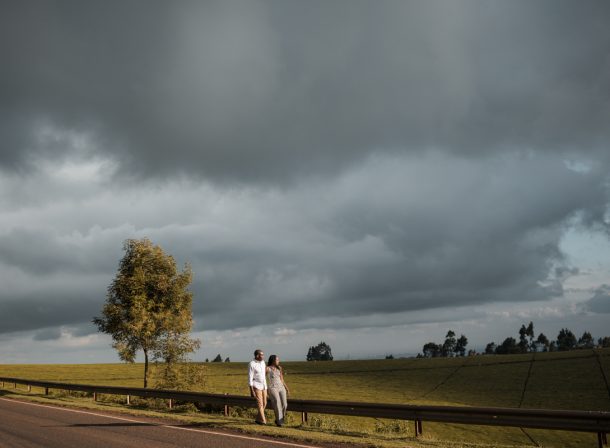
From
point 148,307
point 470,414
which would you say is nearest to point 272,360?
point 470,414

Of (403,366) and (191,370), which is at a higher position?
(191,370)

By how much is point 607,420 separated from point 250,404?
38.3 feet

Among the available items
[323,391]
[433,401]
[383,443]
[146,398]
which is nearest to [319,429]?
[383,443]

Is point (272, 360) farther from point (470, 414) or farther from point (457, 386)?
point (457, 386)

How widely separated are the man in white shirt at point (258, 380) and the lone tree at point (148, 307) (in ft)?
58.6

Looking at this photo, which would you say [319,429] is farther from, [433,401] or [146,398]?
[433,401]

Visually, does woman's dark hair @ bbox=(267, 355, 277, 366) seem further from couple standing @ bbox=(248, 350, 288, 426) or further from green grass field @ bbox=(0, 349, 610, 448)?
green grass field @ bbox=(0, 349, 610, 448)

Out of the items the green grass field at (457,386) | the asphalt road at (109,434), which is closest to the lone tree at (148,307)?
the green grass field at (457,386)

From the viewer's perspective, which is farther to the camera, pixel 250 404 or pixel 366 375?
pixel 366 375

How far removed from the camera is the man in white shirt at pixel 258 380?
1540cm

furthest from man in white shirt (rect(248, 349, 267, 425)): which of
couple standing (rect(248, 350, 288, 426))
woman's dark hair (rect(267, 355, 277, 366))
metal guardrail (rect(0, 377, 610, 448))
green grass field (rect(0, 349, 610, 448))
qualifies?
metal guardrail (rect(0, 377, 610, 448))

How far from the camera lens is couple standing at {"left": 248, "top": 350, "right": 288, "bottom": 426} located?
49.9ft

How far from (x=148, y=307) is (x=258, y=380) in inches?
754

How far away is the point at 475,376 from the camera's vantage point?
70750 millimetres
